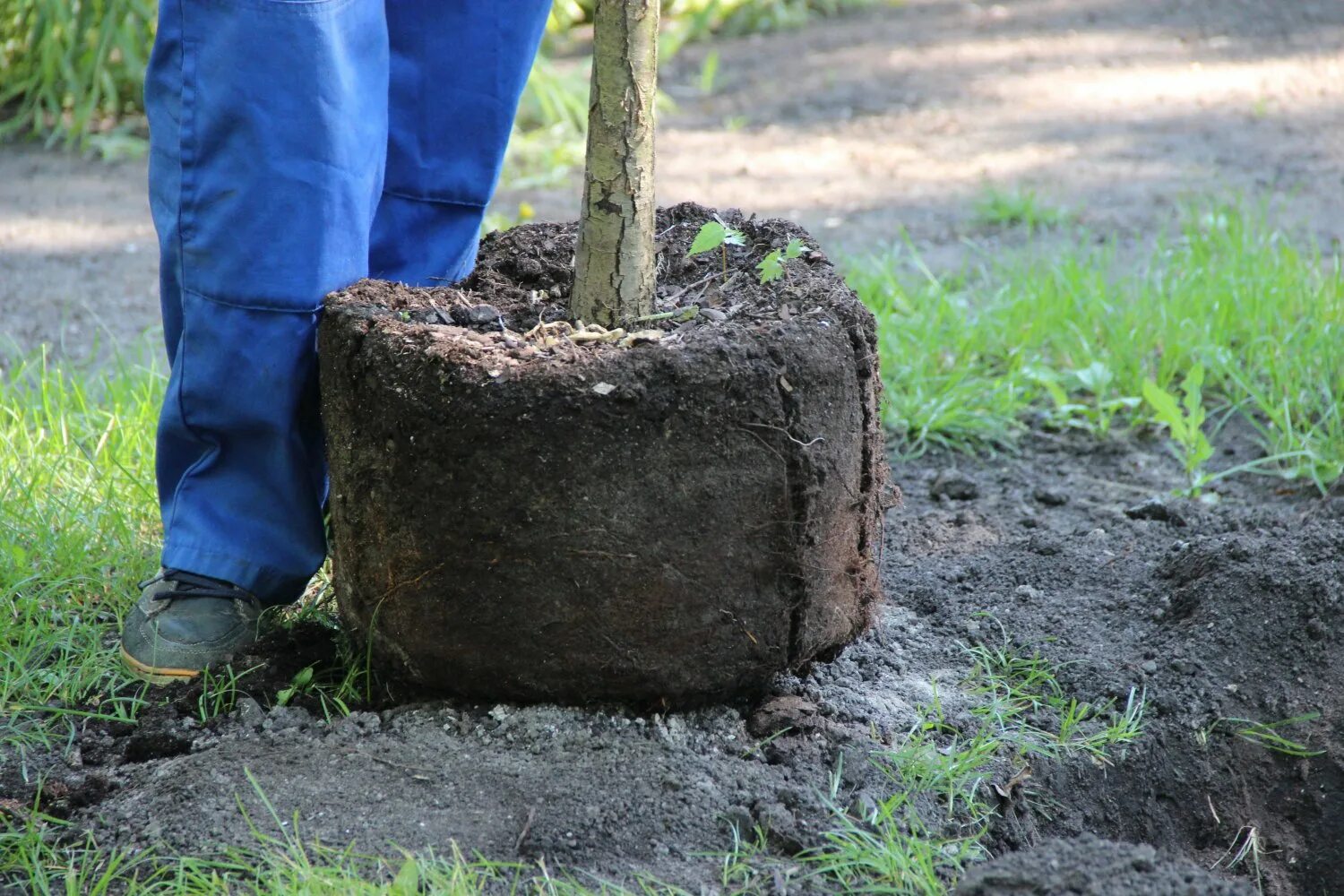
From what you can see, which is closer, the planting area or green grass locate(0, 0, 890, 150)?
the planting area

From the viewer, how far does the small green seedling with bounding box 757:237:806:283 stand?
6.23 feet

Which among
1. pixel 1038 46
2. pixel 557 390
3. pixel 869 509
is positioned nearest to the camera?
pixel 557 390

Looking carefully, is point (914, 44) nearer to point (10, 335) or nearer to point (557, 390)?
point (10, 335)

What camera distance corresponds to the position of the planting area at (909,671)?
1.59 metres

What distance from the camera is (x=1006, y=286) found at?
3385 millimetres

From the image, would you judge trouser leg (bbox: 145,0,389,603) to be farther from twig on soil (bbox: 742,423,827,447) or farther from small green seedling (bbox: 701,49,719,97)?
small green seedling (bbox: 701,49,719,97)

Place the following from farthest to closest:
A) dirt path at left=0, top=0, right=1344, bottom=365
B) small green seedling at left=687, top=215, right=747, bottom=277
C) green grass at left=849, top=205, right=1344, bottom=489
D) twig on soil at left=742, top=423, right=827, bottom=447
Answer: dirt path at left=0, top=0, right=1344, bottom=365 < green grass at left=849, top=205, right=1344, bottom=489 < small green seedling at left=687, top=215, right=747, bottom=277 < twig on soil at left=742, top=423, right=827, bottom=447

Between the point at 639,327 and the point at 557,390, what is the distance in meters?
0.24

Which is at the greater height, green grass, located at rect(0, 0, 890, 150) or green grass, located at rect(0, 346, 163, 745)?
green grass, located at rect(0, 0, 890, 150)

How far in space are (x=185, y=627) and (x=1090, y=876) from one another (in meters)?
1.32

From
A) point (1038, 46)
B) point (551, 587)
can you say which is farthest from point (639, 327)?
point (1038, 46)

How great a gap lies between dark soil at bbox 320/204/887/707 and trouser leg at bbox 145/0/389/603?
0.35 feet

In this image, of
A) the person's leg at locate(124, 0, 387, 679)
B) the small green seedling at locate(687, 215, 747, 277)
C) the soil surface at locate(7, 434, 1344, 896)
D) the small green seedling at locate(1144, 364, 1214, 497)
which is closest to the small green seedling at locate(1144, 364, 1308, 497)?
the small green seedling at locate(1144, 364, 1214, 497)

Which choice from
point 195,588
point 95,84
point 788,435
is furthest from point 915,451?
point 95,84
